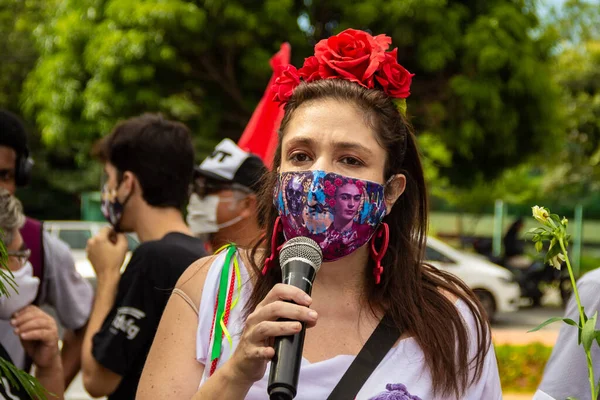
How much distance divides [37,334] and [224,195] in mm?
1460

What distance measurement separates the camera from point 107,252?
12.0 feet

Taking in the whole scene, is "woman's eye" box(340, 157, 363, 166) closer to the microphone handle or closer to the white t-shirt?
the white t-shirt

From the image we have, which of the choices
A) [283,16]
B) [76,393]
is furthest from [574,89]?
[76,393]

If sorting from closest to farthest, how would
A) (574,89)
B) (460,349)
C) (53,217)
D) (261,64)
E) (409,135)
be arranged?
(460,349) < (409,135) < (261,64) < (574,89) < (53,217)

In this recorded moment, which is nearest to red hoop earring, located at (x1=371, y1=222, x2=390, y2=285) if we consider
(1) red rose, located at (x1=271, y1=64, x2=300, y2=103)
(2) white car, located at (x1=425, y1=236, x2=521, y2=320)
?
(1) red rose, located at (x1=271, y1=64, x2=300, y2=103)

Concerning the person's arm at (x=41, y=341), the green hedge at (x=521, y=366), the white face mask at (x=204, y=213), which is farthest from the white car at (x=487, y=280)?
the person's arm at (x=41, y=341)

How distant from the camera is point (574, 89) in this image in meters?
21.6

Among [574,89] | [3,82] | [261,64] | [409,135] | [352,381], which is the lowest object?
[352,381]

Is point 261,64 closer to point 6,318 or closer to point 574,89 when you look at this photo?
point 6,318

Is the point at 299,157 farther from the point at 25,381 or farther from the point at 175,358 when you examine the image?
the point at 25,381

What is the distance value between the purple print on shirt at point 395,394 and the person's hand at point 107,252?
65.9 inches

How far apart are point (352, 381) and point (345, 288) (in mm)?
347

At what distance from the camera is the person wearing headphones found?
3.25 metres

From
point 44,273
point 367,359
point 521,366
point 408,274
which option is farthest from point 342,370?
point 521,366
